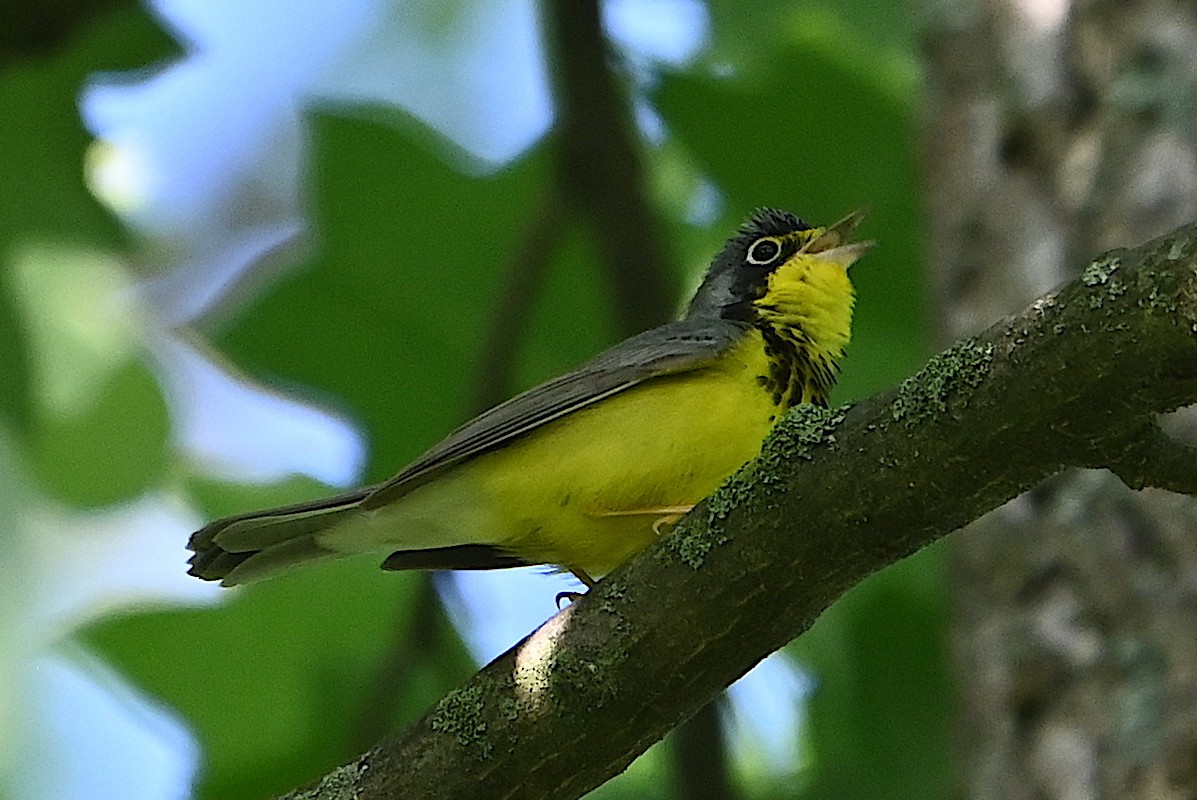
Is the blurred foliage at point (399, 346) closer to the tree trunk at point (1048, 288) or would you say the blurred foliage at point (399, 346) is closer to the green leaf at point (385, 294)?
the green leaf at point (385, 294)


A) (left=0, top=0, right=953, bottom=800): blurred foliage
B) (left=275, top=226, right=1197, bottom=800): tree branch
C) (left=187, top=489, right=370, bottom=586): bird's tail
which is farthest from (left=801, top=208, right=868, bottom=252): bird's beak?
(left=275, top=226, right=1197, bottom=800): tree branch

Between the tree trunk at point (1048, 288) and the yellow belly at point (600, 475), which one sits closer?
the yellow belly at point (600, 475)

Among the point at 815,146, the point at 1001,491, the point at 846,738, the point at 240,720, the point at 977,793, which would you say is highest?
the point at 815,146

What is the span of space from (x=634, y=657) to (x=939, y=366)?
2.54ft

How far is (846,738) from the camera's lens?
6.02 meters

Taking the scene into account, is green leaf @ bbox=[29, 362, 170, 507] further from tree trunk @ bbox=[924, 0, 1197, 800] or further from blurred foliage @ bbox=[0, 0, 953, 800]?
tree trunk @ bbox=[924, 0, 1197, 800]

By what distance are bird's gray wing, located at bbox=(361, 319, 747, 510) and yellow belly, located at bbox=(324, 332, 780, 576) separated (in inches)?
2.2

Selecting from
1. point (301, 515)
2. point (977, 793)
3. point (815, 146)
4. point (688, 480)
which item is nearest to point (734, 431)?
point (688, 480)

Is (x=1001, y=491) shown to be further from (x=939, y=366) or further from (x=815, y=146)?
(x=815, y=146)

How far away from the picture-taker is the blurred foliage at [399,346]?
19.7 ft

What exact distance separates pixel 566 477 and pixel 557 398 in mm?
218

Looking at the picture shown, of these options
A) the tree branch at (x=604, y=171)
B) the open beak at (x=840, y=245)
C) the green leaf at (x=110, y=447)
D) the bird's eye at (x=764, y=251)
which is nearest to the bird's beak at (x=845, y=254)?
the open beak at (x=840, y=245)

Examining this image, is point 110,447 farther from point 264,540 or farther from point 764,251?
point 764,251

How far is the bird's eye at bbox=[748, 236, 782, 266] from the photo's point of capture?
18.9ft
